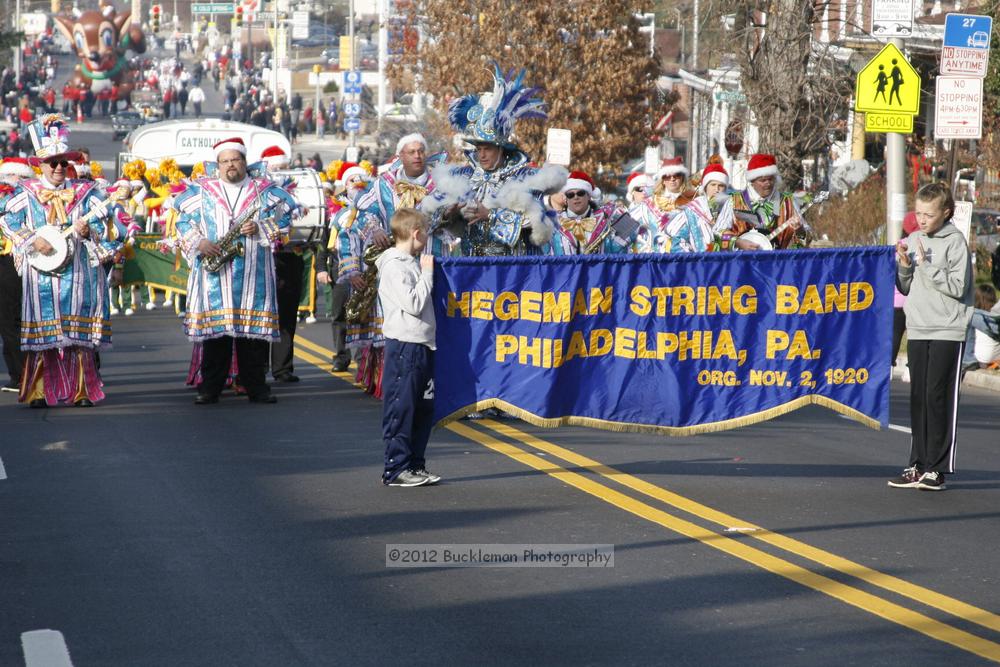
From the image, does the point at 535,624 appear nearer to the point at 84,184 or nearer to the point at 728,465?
the point at 728,465

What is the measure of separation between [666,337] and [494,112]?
2.71 metres

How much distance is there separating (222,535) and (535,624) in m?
2.22

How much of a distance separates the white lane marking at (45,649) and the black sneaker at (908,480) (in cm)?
507

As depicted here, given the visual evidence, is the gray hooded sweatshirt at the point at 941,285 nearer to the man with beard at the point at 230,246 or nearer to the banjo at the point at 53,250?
the man with beard at the point at 230,246

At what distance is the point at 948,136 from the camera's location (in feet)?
58.7

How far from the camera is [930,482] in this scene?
→ 9766mm

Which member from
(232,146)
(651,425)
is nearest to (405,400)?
(651,425)

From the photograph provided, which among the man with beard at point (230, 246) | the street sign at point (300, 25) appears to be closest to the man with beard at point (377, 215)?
the man with beard at point (230, 246)

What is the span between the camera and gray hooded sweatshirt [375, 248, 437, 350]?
9.49m

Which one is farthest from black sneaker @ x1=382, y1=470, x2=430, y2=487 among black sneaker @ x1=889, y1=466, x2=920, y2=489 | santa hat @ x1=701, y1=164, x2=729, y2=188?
santa hat @ x1=701, y1=164, x2=729, y2=188

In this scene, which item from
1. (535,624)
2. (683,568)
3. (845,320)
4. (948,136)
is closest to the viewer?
(535,624)

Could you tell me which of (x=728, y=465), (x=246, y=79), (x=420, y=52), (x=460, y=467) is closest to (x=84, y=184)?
(x=460, y=467)

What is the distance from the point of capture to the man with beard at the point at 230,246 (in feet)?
44.3

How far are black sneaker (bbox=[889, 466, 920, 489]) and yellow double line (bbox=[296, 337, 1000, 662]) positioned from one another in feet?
4.33
